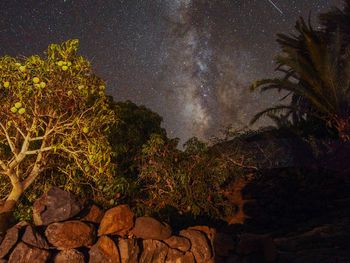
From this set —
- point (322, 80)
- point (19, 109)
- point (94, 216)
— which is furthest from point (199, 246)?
point (322, 80)

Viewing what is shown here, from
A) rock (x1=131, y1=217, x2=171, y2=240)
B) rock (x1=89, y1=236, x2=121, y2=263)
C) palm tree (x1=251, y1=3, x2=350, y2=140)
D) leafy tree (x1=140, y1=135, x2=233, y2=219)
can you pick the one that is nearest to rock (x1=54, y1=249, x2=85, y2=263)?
rock (x1=89, y1=236, x2=121, y2=263)

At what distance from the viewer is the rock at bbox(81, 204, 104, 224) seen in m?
7.94

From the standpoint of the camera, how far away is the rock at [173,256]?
8000mm

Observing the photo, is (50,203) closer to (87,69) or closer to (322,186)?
(87,69)

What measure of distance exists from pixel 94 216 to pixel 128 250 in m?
1.06

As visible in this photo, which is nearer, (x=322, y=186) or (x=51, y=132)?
(x=51, y=132)

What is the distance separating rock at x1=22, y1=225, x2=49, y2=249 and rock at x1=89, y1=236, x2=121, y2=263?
0.89 meters

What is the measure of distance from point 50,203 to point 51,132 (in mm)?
1571

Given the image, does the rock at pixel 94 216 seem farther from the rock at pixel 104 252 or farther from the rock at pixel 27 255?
the rock at pixel 27 255

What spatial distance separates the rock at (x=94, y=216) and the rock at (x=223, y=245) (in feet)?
8.45

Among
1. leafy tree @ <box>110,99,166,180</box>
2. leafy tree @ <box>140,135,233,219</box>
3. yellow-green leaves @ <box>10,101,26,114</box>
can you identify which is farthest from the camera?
leafy tree @ <box>140,135,233,219</box>

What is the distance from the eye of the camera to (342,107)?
14.0 meters

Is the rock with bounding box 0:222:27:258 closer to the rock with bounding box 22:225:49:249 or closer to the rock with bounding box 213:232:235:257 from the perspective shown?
the rock with bounding box 22:225:49:249

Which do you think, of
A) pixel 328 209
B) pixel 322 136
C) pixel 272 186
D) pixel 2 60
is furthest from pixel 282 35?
pixel 2 60
